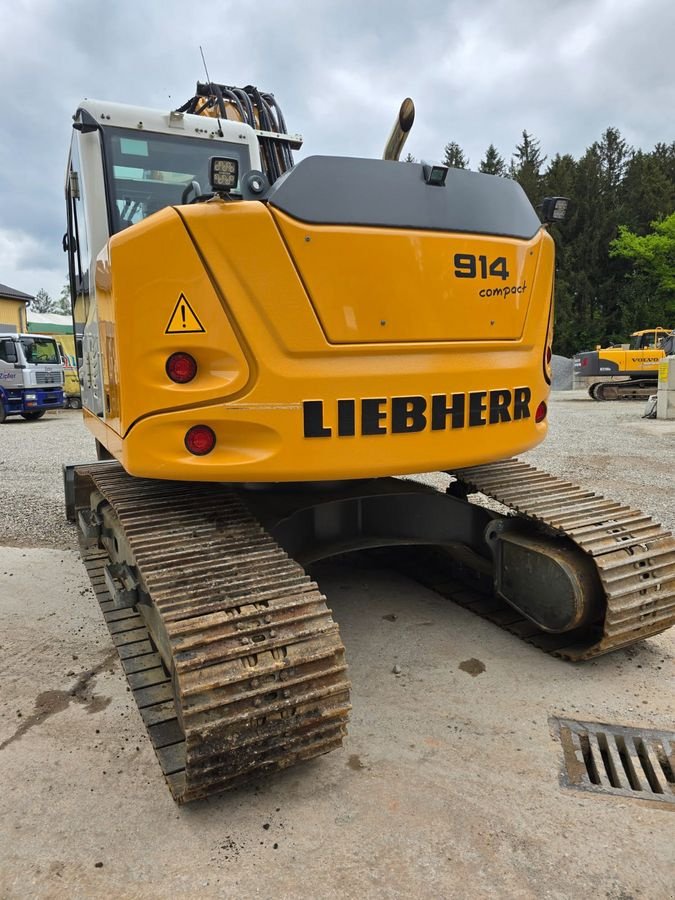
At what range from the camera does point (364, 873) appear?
6.73ft

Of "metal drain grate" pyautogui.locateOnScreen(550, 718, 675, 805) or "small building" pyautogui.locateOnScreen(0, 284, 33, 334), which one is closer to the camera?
"metal drain grate" pyautogui.locateOnScreen(550, 718, 675, 805)

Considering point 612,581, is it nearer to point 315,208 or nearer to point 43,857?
point 315,208

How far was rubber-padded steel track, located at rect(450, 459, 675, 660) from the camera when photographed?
3.09 meters

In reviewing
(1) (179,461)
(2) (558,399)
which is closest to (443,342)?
(1) (179,461)

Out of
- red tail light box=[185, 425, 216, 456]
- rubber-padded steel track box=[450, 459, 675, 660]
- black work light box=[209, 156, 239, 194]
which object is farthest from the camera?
rubber-padded steel track box=[450, 459, 675, 660]

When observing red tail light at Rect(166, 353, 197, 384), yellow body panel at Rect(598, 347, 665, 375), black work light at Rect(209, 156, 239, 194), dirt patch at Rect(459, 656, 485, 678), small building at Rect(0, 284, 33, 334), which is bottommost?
dirt patch at Rect(459, 656, 485, 678)

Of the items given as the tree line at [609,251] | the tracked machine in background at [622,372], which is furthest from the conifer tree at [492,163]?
the tracked machine in background at [622,372]

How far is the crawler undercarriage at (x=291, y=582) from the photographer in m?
2.20

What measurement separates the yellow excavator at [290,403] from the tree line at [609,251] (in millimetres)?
36381

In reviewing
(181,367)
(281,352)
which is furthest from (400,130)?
(181,367)

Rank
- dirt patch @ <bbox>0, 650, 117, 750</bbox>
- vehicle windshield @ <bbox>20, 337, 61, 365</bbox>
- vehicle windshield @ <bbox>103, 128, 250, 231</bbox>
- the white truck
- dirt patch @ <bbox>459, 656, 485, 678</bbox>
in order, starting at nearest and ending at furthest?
1. dirt patch @ <bbox>0, 650, 117, 750</bbox>
2. dirt patch @ <bbox>459, 656, 485, 678</bbox>
3. vehicle windshield @ <bbox>103, 128, 250, 231</bbox>
4. the white truck
5. vehicle windshield @ <bbox>20, 337, 61, 365</bbox>

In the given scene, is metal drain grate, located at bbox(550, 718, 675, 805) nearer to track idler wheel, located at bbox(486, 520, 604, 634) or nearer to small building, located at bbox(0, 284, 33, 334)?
track idler wheel, located at bbox(486, 520, 604, 634)

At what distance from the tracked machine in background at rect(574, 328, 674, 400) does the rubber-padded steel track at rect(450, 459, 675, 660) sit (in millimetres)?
19867

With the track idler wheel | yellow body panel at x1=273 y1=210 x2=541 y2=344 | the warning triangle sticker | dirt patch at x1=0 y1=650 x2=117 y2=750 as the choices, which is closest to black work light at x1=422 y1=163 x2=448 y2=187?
yellow body panel at x1=273 y1=210 x2=541 y2=344
